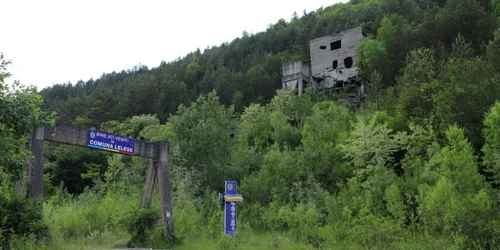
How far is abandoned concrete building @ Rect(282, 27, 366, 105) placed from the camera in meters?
45.0

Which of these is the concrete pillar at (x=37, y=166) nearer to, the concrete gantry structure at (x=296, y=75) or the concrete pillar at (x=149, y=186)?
the concrete pillar at (x=149, y=186)

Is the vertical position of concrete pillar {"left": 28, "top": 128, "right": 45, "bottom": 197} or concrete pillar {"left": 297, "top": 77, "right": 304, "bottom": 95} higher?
concrete pillar {"left": 297, "top": 77, "right": 304, "bottom": 95}

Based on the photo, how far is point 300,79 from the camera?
45.8 metres

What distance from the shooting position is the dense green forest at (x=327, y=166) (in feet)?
47.9

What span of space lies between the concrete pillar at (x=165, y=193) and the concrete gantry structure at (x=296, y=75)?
1219 inches

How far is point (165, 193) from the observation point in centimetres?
1497

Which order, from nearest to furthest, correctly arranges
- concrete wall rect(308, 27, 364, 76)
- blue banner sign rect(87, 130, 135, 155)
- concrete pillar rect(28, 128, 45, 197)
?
concrete pillar rect(28, 128, 45, 197) → blue banner sign rect(87, 130, 135, 155) → concrete wall rect(308, 27, 364, 76)

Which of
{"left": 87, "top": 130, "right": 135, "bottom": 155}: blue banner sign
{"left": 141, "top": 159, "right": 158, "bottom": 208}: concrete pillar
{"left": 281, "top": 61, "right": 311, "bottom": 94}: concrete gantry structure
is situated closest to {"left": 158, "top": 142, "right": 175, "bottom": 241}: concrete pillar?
{"left": 141, "top": 159, "right": 158, "bottom": 208}: concrete pillar

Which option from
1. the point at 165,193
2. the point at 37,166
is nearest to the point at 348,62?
the point at 165,193

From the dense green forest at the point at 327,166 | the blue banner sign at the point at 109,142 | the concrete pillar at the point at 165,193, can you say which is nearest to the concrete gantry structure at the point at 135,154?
the concrete pillar at the point at 165,193

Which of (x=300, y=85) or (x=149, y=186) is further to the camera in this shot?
(x=300, y=85)

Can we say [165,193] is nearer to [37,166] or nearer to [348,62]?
[37,166]

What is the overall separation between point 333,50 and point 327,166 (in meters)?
21.5

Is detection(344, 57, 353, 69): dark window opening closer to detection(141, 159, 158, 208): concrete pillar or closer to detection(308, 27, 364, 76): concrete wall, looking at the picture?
detection(308, 27, 364, 76): concrete wall
